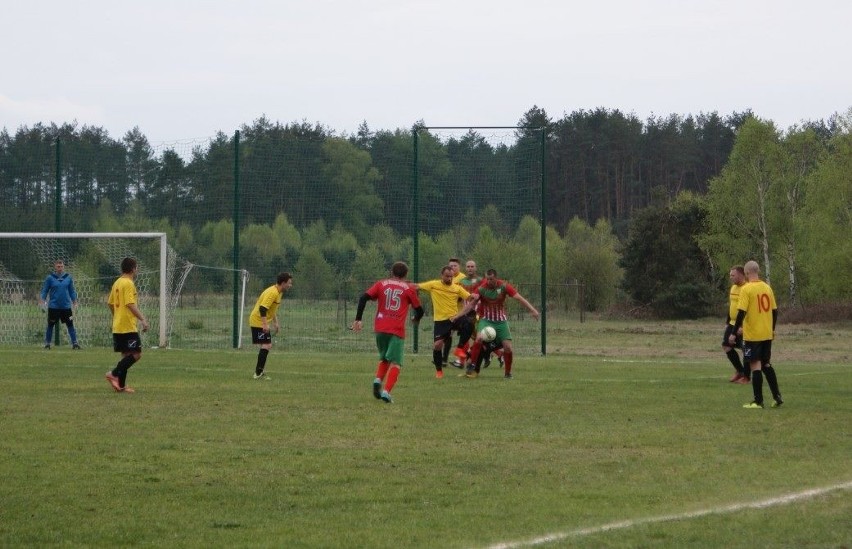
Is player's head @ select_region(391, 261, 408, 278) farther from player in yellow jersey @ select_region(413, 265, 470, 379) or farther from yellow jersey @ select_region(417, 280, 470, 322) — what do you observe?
yellow jersey @ select_region(417, 280, 470, 322)

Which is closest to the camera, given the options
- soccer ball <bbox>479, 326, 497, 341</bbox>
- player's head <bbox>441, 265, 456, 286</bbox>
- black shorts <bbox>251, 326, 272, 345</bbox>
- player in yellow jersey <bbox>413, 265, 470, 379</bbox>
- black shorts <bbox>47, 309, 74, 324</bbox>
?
black shorts <bbox>251, 326, 272, 345</bbox>

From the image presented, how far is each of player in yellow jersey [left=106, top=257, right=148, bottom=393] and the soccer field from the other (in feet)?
1.07

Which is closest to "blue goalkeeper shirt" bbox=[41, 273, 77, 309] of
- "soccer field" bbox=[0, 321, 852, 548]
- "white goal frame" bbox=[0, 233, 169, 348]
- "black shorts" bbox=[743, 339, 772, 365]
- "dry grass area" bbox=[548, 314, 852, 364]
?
"white goal frame" bbox=[0, 233, 169, 348]

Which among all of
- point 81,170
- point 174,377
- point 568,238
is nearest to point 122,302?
point 174,377

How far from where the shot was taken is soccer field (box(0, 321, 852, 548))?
25.1 feet

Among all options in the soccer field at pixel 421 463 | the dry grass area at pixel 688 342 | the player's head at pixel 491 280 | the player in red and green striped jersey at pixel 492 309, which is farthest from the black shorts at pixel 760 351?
the dry grass area at pixel 688 342

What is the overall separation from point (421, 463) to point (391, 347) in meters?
5.68

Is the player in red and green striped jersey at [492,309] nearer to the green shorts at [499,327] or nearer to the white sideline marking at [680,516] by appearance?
the green shorts at [499,327]

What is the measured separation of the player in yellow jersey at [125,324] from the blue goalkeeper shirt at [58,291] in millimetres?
9959

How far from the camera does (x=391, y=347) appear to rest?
634 inches

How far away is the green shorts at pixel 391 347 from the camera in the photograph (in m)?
16.1

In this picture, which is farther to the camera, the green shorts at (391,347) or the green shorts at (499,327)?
the green shorts at (499,327)

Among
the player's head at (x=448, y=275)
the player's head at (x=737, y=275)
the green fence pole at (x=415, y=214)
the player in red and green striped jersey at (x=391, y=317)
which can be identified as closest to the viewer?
the player in red and green striped jersey at (x=391, y=317)

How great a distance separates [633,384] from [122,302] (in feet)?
25.8
